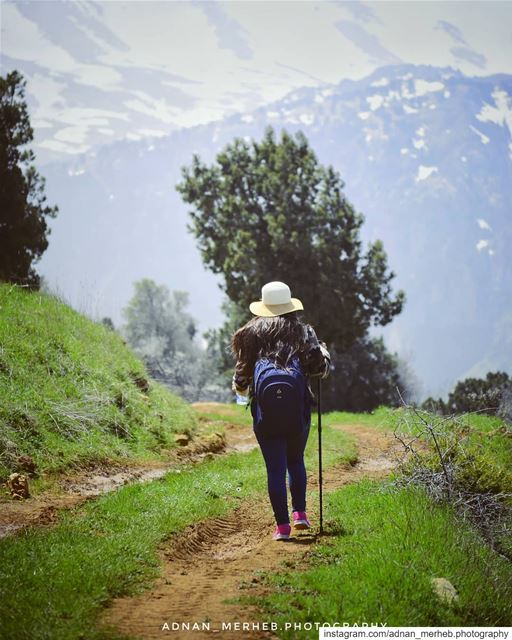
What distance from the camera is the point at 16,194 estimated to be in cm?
2225

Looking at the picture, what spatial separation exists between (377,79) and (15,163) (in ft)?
624

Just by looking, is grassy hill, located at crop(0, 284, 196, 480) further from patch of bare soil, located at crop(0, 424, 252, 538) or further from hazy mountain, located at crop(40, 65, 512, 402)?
hazy mountain, located at crop(40, 65, 512, 402)

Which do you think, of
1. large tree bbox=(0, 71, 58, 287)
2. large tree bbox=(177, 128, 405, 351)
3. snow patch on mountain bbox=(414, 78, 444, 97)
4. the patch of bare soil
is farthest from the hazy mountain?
the patch of bare soil

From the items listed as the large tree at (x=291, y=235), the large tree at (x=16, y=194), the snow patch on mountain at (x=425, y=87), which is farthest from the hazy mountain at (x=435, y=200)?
the large tree at (x=16, y=194)

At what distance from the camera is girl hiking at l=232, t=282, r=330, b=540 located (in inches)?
255

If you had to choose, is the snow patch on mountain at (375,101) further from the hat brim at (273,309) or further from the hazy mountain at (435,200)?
the hat brim at (273,309)

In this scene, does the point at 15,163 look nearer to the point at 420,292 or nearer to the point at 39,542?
the point at 39,542

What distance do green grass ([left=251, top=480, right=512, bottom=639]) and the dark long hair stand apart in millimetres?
1756

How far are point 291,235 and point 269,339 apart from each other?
2511 centimetres

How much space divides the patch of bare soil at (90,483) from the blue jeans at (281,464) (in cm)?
232

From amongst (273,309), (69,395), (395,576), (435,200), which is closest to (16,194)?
(69,395)

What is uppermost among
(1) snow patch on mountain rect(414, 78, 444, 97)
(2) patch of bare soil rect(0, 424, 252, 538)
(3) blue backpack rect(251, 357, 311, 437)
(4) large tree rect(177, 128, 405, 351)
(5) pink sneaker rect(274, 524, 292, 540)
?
(1) snow patch on mountain rect(414, 78, 444, 97)

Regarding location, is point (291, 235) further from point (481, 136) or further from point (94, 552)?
point (481, 136)

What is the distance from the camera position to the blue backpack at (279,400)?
6.45 m
